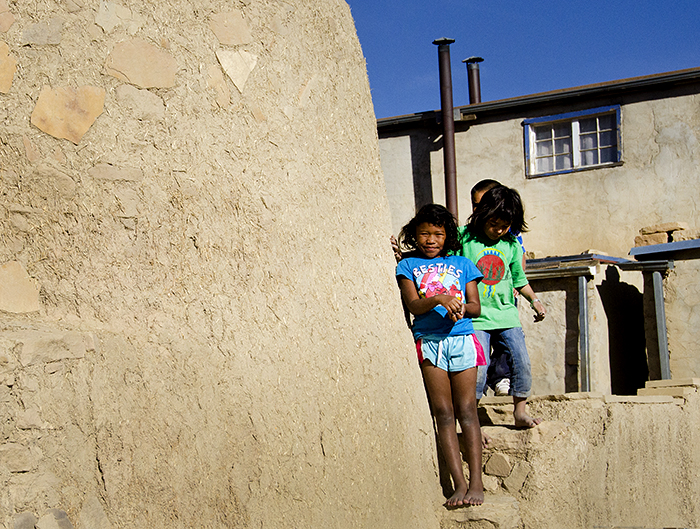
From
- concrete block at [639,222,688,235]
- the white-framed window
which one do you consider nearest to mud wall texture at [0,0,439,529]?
concrete block at [639,222,688,235]

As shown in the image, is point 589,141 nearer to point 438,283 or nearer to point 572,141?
point 572,141

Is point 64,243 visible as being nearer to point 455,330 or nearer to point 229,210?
point 229,210

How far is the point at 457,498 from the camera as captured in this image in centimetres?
347

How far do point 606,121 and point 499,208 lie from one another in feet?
33.4

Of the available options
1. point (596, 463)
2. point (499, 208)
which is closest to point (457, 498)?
point (596, 463)

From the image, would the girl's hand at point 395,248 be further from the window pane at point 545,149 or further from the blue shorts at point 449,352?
the window pane at point 545,149

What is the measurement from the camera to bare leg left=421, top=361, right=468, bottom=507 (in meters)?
3.54

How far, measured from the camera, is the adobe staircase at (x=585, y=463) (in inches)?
147

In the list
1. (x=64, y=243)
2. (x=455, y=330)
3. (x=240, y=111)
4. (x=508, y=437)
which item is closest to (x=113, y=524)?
(x=64, y=243)

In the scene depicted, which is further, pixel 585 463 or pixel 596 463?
pixel 596 463

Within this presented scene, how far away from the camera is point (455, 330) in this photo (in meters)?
3.70

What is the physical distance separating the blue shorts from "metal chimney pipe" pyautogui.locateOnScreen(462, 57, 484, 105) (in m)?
13.0

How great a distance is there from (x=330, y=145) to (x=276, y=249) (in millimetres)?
658

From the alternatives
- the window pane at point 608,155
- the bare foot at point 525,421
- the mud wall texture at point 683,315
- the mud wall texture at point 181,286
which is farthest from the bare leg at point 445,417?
the window pane at point 608,155
